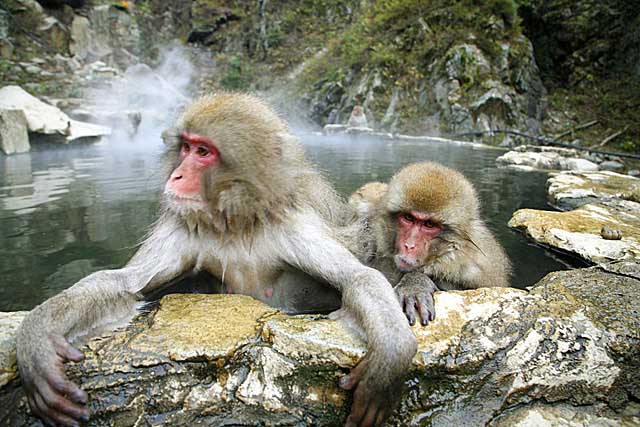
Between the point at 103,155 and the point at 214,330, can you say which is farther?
the point at 103,155

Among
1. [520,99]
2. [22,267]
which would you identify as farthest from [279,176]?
[520,99]

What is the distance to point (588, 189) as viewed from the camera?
14.6ft

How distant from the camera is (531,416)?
1513 mm

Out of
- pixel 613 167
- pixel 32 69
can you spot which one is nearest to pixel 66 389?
pixel 613 167

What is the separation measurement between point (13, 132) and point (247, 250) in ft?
31.1

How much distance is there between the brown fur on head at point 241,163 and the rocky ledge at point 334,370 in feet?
1.46

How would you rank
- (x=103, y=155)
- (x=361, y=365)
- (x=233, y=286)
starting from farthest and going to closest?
(x=103, y=155) < (x=233, y=286) < (x=361, y=365)

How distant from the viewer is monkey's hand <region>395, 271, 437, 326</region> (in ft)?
5.82

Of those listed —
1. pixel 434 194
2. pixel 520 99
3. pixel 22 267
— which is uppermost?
pixel 520 99

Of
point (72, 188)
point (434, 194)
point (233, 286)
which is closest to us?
point (233, 286)

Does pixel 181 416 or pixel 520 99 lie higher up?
pixel 520 99

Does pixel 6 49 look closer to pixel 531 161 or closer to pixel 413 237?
pixel 531 161

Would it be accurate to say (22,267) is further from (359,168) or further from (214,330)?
(359,168)

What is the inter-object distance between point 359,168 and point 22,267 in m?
5.58
